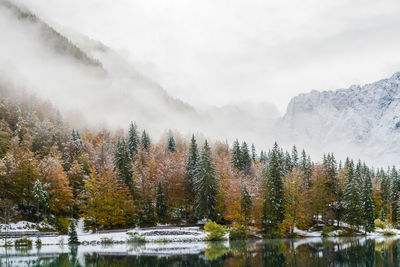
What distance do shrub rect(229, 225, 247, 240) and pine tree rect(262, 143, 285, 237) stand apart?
5.70m

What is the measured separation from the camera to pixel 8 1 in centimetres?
18938

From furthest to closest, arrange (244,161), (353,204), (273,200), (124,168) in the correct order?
(244,161), (124,168), (353,204), (273,200)

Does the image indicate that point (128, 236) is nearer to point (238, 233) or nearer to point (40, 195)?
point (40, 195)

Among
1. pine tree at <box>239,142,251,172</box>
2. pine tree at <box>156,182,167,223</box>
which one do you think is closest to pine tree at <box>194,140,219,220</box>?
pine tree at <box>156,182,167,223</box>

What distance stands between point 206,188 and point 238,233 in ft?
36.1

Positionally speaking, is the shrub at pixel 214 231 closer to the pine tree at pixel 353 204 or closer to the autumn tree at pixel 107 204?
the autumn tree at pixel 107 204

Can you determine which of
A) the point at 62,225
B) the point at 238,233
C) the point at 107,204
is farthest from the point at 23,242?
the point at 238,233

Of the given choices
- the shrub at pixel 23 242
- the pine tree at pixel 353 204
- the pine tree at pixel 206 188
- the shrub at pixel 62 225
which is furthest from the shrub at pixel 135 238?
the pine tree at pixel 353 204

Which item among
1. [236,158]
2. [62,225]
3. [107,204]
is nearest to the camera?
[62,225]

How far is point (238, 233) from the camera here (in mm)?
61344

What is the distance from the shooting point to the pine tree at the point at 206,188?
67688 mm

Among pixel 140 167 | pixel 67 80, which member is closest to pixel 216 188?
pixel 140 167

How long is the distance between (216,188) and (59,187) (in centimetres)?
2854

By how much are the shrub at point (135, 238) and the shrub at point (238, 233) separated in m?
14.5
